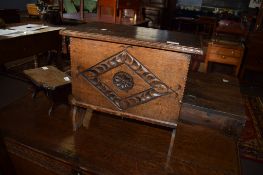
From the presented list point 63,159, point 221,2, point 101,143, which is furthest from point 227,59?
point 221,2

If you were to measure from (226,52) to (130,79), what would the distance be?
3.00 meters

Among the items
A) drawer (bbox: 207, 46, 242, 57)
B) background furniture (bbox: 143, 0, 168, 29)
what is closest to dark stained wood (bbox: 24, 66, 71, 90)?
drawer (bbox: 207, 46, 242, 57)

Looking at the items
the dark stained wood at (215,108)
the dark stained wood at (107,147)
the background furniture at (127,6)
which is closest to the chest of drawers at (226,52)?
→ the background furniture at (127,6)

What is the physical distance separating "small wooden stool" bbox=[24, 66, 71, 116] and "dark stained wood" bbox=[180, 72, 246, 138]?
911mm

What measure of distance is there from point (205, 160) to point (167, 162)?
0.23 metres

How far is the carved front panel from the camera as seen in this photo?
3.70ft

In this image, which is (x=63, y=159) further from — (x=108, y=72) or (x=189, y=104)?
(x=189, y=104)

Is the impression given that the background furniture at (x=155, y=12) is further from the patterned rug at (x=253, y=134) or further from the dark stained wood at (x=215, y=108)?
the dark stained wood at (x=215, y=108)

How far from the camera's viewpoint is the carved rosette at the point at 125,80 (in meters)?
1.16

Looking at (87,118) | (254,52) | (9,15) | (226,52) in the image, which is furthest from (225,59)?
(9,15)

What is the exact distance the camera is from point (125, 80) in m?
1.22

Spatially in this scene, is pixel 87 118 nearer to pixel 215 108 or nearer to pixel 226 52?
pixel 215 108

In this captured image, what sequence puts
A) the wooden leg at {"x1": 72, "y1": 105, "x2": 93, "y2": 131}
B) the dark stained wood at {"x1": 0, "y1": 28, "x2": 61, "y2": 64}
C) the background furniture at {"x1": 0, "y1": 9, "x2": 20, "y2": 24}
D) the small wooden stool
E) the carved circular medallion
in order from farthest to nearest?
the background furniture at {"x1": 0, "y1": 9, "x2": 20, "y2": 24}, the dark stained wood at {"x1": 0, "y1": 28, "x2": 61, "y2": 64}, the small wooden stool, the wooden leg at {"x1": 72, "y1": 105, "x2": 93, "y2": 131}, the carved circular medallion

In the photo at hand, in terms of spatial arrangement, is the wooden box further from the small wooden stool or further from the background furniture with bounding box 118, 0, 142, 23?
the background furniture with bounding box 118, 0, 142, 23
